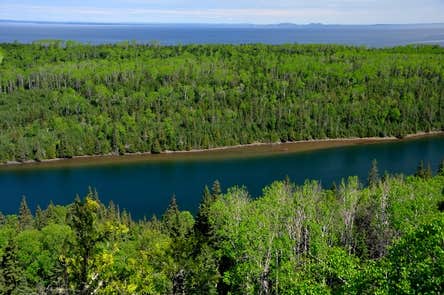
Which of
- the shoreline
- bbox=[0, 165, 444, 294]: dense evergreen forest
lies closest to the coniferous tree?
bbox=[0, 165, 444, 294]: dense evergreen forest

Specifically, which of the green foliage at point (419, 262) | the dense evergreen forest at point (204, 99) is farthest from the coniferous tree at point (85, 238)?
the dense evergreen forest at point (204, 99)

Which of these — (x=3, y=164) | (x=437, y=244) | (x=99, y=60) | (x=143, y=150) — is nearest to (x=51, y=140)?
(x=3, y=164)

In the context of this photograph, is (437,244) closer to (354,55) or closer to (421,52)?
(354,55)

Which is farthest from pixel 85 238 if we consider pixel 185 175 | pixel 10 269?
pixel 185 175

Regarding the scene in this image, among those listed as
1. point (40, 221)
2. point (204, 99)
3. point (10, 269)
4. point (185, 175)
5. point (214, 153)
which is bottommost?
point (185, 175)

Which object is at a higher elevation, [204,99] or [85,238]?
[85,238]

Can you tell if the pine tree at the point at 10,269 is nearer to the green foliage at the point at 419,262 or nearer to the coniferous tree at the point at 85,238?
the coniferous tree at the point at 85,238

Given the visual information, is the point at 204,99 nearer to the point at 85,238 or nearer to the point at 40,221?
the point at 40,221
